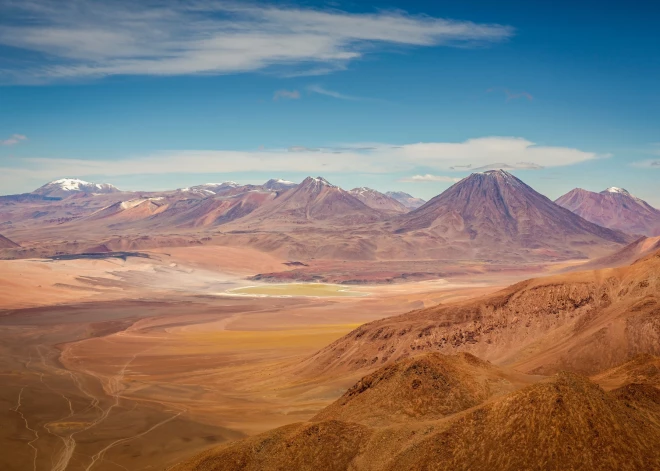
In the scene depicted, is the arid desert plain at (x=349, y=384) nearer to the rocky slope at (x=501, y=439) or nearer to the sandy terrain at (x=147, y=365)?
→ the rocky slope at (x=501, y=439)

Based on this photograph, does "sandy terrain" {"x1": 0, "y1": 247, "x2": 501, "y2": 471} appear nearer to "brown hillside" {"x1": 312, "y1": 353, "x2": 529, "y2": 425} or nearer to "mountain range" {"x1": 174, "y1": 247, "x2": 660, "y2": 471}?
"mountain range" {"x1": 174, "y1": 247, "x2": 660, "y2": 471}

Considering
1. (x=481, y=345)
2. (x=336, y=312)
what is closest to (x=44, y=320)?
(x=336, y=312)

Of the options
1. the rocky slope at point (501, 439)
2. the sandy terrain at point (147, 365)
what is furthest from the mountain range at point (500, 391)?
the sandy terrain at point (147, 365)

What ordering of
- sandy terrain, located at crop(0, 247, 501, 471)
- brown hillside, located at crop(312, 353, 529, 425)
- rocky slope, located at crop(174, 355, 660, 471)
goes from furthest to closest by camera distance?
sandy terrain, located at crop(0, 247, 501, 471) → brown hillside, located at crop(312, 353, 529, 425) → rocky slope, located at crop(174, 355, 660, 471)

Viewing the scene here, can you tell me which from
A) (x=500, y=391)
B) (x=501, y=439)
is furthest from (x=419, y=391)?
(x=501, y=439)

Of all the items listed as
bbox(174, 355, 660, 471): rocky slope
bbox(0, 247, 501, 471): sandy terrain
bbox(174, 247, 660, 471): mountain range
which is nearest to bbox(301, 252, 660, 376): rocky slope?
bbox(174, 247, 660, 471): mountain range

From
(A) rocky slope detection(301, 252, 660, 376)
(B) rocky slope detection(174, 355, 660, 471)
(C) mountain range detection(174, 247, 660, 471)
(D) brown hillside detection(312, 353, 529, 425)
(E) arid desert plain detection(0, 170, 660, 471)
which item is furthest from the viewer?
(A) rocky slope detection(301, 252, 660, 376)

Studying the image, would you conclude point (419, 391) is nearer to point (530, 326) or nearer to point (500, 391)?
point (500, 391)

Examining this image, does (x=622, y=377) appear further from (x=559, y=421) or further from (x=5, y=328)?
(x=5, y=328)
